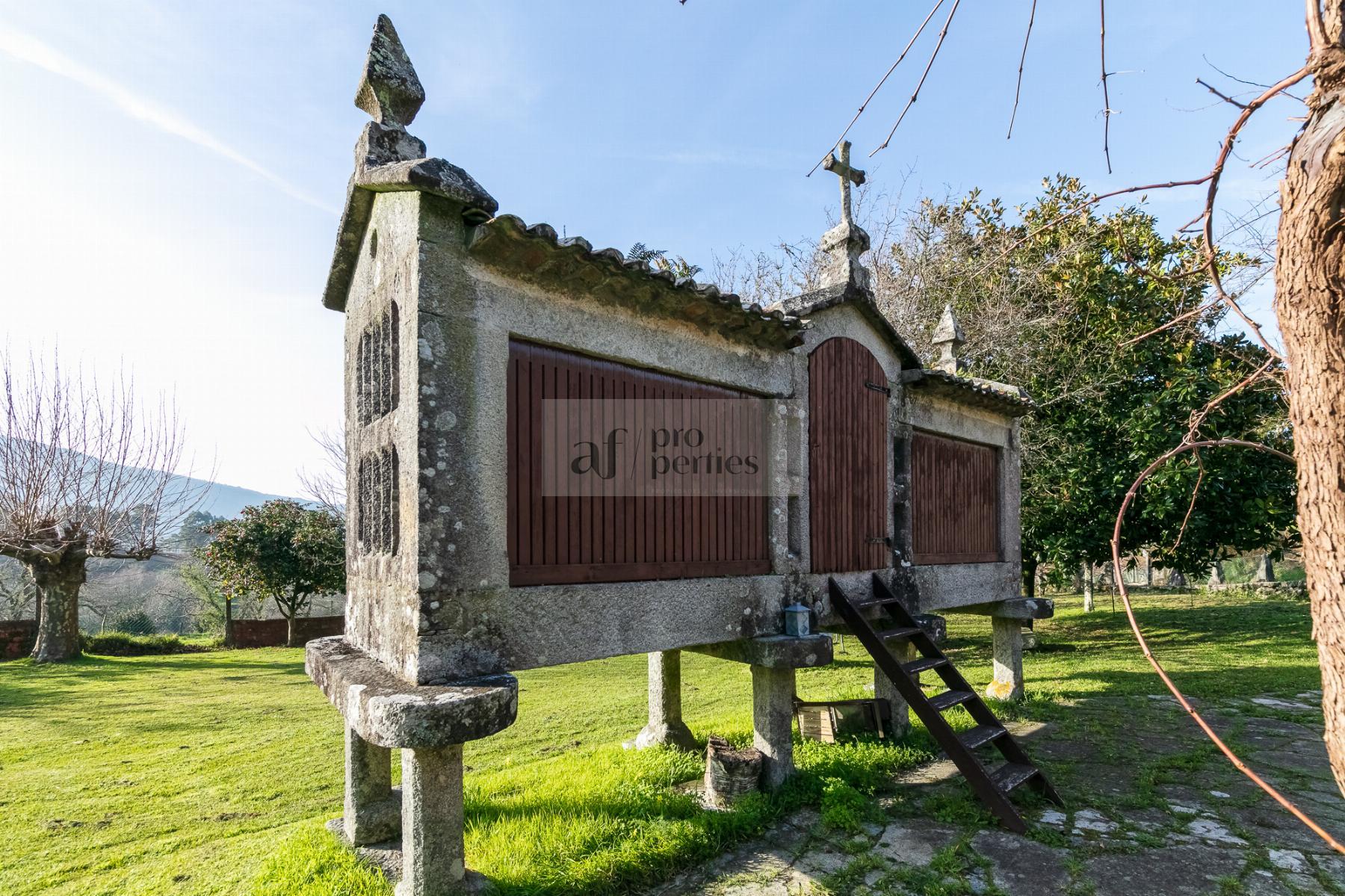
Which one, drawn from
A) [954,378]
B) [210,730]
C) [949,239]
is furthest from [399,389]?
[949,239]

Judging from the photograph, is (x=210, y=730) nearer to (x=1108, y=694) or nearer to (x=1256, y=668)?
(x=1108, y=694)

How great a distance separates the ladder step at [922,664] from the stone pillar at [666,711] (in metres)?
2.35

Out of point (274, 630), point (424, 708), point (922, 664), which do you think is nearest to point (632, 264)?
point (424, 708)

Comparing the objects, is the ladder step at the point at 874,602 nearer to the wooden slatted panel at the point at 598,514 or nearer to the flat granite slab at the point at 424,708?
the wooden slatted panel at the point at 598,514

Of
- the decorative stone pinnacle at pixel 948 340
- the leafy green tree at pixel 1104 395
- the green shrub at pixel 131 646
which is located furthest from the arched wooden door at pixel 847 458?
the green shrub at pixel 131 646

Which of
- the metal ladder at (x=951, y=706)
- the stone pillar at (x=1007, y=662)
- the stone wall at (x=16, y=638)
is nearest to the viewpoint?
the metal ladder at (x=951, y=706)

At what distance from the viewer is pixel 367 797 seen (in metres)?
5.10

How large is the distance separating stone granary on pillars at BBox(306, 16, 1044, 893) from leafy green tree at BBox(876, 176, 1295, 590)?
7.42 m

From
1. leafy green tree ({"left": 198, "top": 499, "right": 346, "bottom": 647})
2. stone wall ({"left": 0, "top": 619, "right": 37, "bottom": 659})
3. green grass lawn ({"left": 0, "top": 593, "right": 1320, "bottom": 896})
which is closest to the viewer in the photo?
green grass lawn ({"left": 0, "top": 593, "right": 1320, "bottom": 896})

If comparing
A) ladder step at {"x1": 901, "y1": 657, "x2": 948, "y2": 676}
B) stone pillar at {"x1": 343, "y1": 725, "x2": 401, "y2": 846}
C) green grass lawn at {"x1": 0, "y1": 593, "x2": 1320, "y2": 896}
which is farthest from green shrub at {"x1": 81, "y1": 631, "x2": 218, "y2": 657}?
ladder step at {"x1": 901, "y1": 657, "x2": 948, "y2": 676}

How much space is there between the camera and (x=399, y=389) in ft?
13.9

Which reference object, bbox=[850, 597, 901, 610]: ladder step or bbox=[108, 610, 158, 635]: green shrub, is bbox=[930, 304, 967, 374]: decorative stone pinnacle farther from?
bbox=[108, 610, 158, 635]: green shrub

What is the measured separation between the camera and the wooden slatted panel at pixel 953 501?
25.5ft

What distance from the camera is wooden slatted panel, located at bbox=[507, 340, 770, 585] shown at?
14.7 ft
